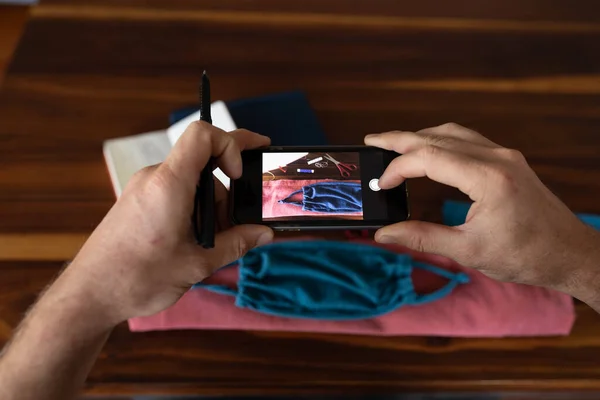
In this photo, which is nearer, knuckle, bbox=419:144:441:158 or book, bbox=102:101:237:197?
knuckle, bbox=419:144:441:158

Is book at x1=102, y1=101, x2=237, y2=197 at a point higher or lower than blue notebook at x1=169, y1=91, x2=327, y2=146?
lower

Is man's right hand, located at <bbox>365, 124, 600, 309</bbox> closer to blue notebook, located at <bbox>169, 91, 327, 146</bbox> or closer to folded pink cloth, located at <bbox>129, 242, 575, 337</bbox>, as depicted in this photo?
folded pink cloth, located at <bbox>129, 242, 575, 337</bbox>

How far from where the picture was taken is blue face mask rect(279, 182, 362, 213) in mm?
580

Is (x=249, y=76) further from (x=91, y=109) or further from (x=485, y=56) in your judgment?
(x=485, y=56)

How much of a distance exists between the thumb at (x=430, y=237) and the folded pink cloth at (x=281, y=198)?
55 millimetres

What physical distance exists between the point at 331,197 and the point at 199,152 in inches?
7.2

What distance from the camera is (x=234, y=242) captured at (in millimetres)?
528

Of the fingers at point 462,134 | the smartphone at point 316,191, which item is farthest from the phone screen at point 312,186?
the fingers at point 462,134

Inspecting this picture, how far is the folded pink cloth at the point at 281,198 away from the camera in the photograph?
1.88ft

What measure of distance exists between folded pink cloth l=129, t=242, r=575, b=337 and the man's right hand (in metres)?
0.08

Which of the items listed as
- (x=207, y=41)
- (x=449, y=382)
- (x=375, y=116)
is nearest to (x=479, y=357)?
(x=449, y=382)

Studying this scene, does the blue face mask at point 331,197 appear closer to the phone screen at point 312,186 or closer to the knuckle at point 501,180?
the phone screen at point 312,186

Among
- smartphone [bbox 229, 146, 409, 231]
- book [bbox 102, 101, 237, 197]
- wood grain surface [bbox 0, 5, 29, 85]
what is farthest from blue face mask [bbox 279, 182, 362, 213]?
wood grain surface [bbox 0, 5, 29, 85]

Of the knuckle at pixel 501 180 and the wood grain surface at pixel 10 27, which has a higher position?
the wood grain surface at pixel 10 27
